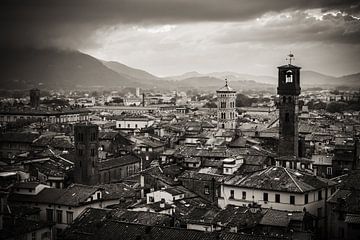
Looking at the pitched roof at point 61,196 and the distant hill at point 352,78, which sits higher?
the distant hill at point 352,78

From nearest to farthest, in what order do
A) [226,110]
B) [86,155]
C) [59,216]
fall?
1. [59,216]
2. [86,155]
3. [226,110]

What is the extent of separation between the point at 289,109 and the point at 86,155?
700 inches

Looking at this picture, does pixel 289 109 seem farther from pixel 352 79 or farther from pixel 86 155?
pixel 352 79

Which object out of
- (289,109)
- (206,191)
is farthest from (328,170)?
(206,191)

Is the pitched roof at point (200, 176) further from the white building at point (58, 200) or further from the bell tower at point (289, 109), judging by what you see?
the bell tower at point (289, 109)

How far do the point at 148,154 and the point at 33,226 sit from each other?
27.7 m

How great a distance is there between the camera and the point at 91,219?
29.2 m

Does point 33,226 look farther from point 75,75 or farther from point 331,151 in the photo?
point 75,75

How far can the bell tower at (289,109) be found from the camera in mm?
45656

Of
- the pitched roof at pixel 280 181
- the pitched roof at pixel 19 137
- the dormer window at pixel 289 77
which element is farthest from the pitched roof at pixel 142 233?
the pitched roof at pixel 19 137

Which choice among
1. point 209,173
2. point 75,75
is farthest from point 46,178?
point 75,75

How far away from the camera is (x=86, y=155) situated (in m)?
42.5

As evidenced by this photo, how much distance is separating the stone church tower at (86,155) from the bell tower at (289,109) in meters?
16.0

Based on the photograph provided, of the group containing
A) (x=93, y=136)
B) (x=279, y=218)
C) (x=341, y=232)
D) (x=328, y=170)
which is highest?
(x=93, y=136)
